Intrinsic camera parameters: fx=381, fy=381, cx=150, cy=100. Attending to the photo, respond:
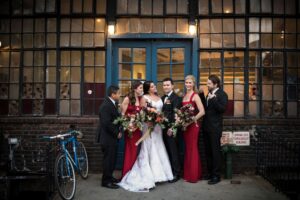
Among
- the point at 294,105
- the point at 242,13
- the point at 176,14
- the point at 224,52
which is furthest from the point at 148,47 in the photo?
the point at 294,105

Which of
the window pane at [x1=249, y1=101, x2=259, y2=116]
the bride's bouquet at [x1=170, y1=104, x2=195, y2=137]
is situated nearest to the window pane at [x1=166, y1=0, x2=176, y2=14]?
the bride's bouquet at [x1=170, y1=104, x2=195, y2=137]

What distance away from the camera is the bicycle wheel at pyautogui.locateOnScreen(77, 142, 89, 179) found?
27.5 feet

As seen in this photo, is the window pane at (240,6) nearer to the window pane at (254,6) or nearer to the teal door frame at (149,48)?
the window pane at (254,6)

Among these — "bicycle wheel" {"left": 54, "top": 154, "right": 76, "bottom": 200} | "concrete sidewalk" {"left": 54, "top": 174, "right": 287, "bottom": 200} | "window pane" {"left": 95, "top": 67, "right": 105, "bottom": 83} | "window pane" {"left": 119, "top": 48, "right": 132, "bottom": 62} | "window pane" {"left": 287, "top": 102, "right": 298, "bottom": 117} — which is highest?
"window pane" {"left": 119, "top": 48, "right": 132, "bottom": 62}

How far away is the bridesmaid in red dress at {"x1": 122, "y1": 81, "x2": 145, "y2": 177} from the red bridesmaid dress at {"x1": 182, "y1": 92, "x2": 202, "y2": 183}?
100 centimetres

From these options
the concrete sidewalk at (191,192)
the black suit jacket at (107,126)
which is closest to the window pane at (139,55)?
the black suit jacket at (107,126)

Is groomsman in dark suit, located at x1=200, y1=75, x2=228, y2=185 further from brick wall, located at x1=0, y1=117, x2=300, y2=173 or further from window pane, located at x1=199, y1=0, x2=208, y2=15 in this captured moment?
window pane, located at x1=199, y1=0, x2=208, y2=15

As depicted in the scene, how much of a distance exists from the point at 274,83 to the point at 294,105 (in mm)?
706

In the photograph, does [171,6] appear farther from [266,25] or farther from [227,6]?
[266,25]

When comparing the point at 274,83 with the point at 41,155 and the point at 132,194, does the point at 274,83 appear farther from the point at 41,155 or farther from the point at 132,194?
the point at 41,155

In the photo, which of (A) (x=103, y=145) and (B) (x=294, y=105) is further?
(B) (x=294, y=105)

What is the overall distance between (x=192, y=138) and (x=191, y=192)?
1218mm

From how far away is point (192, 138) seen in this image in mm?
8070

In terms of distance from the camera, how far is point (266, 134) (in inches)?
332
